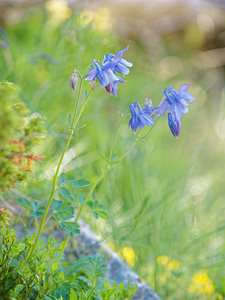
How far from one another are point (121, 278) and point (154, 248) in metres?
0.33

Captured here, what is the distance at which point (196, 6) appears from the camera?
168 inches

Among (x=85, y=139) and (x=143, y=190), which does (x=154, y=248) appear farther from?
(x=85, y=139)

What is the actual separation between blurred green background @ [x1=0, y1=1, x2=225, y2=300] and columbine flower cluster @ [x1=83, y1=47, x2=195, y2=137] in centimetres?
15

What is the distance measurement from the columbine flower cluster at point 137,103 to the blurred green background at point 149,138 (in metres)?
0.15

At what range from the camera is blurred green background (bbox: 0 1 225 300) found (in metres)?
1.53

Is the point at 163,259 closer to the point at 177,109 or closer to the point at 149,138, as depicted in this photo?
the point at 177,109

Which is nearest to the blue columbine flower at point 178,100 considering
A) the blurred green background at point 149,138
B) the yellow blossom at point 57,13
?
the blurred green background at point 149,138

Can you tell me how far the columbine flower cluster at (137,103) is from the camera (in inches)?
32.1

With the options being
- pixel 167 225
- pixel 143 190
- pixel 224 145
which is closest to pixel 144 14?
pixel 224 145

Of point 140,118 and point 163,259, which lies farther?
point 163,259

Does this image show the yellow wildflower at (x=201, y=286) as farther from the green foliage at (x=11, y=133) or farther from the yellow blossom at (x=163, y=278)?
the green foliage at (x=11, y=133)

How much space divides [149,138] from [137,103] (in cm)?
152

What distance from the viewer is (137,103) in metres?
0.91

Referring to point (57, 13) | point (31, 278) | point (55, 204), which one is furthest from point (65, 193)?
point (57, 13)
